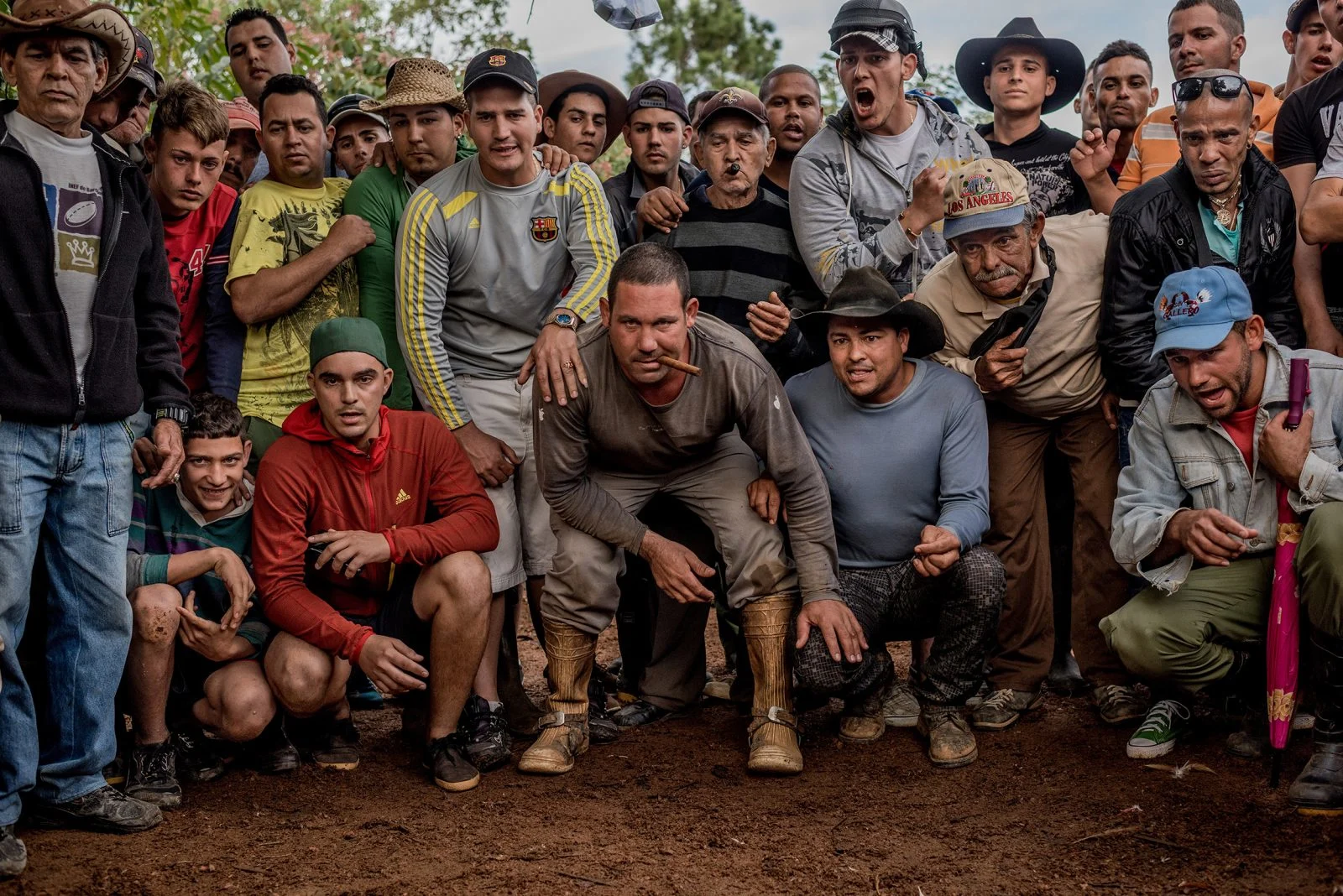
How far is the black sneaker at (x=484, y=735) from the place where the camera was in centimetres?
491

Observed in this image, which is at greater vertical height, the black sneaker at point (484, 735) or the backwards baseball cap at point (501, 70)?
the backwards baseball cap at point (501, 70)

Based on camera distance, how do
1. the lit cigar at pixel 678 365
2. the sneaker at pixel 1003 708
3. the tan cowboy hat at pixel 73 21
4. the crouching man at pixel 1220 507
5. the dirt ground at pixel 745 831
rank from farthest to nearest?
the sneaker at pixel 1003 708
the lit cigar at pixel 678 365
the crouching man at pixel 1220 507
the tan cowboy hat at pixel 73 21
the dirt ground at pixel 745 831

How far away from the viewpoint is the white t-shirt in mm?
5633

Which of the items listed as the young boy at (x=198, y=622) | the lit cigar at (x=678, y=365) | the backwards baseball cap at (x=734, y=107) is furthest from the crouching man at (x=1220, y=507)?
the young boy at (x=198, y=622)

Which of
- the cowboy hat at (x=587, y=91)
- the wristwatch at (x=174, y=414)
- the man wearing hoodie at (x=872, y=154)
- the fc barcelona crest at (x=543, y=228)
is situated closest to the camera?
the wristwatch at (x=174, y=414)

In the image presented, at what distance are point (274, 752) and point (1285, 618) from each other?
143 inches

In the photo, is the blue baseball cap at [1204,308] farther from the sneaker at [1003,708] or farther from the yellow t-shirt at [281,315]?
the yellow t-shirt at [281,315]

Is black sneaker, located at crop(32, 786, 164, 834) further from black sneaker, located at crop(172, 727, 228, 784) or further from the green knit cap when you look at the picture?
the green knit cap

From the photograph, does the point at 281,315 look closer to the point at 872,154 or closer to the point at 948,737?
the point at 872,154

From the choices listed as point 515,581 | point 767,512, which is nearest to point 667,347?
point 767,512

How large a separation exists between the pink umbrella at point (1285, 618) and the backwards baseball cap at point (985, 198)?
1.16 metres

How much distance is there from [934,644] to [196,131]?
136 inches

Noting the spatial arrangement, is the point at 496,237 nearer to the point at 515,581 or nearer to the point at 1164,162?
the point at 515,581

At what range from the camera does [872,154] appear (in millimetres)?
5605
